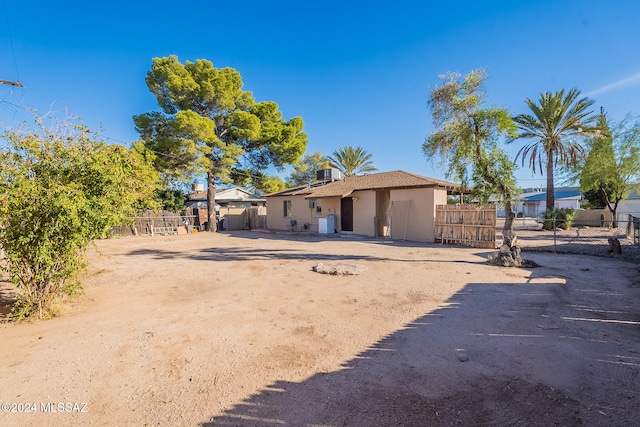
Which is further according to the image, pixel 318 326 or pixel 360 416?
pixel 318 326

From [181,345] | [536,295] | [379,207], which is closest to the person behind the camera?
[181,345]

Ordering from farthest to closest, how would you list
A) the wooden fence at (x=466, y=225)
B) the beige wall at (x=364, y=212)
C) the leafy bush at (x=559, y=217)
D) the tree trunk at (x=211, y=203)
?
the tree trunk at (x=211, y=203), the leafy bush at (x=559, y=217), the beige wall at (x=364, y=212), the wooden fence at (x=466, y=225)

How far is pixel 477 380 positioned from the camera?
3105mm

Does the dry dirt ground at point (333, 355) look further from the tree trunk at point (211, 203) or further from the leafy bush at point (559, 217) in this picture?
the tree trunk at point (211, 203)

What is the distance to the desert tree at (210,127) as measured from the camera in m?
21.4

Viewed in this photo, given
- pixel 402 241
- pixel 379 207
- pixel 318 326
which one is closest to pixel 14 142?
pixel 318 326

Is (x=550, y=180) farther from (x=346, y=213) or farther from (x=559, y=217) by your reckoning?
(x=346, y=213)

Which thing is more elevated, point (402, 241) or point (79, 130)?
point (79, 130)

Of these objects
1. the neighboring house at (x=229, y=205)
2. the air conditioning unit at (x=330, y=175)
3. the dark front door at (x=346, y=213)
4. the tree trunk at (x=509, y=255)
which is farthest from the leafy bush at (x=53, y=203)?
the neighboring house at (x=229, y=205)

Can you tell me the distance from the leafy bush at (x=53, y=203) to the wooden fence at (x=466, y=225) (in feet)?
40.7

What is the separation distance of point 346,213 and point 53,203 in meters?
16.2

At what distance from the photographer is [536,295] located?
6031 mm

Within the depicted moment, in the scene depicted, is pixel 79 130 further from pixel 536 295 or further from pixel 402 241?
pixel 402 241

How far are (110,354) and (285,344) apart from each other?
6.82 ft
